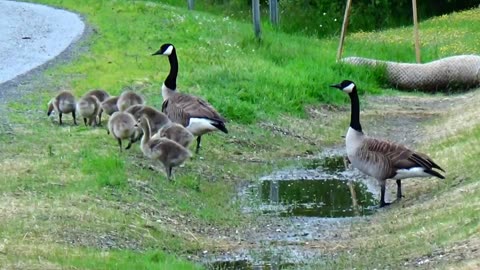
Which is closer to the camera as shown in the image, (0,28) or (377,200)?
(377,200)

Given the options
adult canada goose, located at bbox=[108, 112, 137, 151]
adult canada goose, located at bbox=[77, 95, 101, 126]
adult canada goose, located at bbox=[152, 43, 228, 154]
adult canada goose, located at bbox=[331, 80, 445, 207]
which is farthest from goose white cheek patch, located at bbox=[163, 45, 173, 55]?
adult canada goose, located at bbox=[331, 80, 445, 207]

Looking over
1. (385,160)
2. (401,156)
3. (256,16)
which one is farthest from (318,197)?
(256,16)

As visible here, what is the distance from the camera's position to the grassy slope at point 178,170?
10984 millimetres

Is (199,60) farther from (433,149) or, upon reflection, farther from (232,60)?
(433,149)

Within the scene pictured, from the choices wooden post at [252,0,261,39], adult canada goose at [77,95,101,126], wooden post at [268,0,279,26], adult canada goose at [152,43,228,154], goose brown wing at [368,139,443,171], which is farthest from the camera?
wooden post at [268,0,279,26]

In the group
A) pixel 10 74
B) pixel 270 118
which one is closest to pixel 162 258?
pixel 270 118

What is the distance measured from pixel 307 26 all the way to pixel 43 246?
103 ft

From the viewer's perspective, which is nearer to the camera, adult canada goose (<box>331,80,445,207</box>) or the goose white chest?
adult canada goose (<box>331,80,445,207</box>)

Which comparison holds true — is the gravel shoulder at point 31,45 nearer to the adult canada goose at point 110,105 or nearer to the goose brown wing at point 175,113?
the adult canada goose at point 110,105

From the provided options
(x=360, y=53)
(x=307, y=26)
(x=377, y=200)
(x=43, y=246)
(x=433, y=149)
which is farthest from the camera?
(x=307, y=26)

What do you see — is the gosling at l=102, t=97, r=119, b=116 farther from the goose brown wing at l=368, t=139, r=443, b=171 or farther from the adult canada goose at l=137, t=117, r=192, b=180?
the goose brown wing at l=368, t=139, r=443, b=171

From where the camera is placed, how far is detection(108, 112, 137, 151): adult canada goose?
1499cm

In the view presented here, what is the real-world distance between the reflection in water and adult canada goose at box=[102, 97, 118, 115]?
289 centimetres

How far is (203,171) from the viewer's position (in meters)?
15.6
